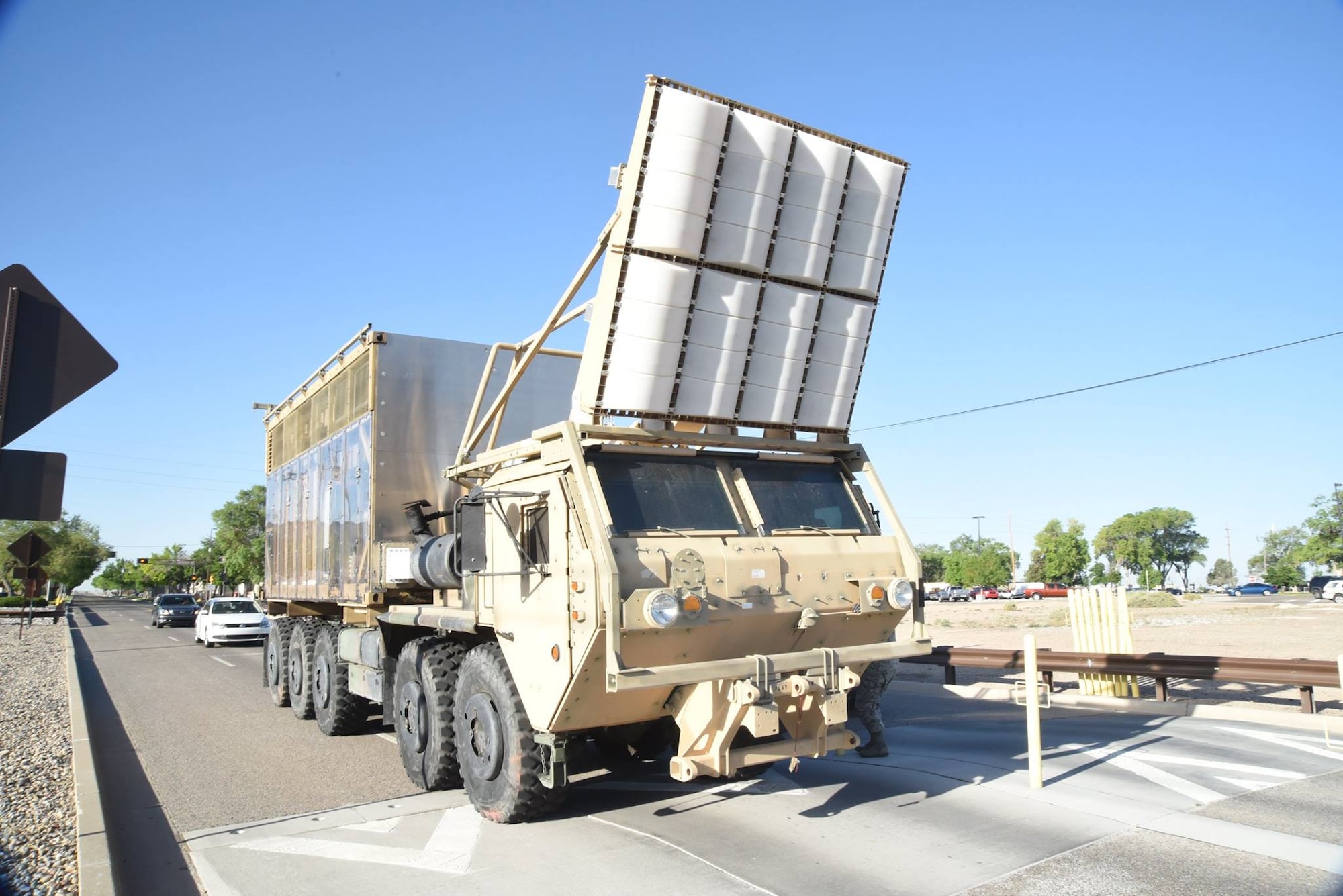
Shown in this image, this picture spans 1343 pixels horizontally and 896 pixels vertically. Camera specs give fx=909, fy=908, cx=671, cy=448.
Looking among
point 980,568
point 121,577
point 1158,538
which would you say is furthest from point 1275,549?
point 121,577

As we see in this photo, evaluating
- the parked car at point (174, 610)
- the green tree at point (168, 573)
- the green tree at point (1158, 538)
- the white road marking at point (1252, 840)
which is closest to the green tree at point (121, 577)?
the green tree at point (168, 573)

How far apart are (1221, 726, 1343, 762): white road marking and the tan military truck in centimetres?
434

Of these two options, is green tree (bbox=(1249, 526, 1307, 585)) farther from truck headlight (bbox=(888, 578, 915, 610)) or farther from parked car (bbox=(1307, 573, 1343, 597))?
truck headlight (bbox=(888, 578, 915, 610))

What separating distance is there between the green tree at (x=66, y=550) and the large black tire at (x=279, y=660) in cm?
6406

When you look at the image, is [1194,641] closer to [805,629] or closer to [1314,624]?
[1314,624]

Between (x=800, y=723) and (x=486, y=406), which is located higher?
(x=486, y=406)

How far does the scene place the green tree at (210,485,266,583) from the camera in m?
68.2

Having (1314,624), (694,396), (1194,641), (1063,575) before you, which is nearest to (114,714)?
(694,396)

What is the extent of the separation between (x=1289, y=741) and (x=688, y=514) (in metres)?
6.88

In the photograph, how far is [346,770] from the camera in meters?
9.29

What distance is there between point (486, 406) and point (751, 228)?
455 cm

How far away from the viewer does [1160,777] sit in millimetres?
7551

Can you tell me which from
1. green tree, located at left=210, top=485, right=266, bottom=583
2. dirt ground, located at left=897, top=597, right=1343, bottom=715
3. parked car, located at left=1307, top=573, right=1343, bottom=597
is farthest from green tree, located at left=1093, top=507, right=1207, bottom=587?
green tree, located at left=210, top=485, right=266, bottom=583

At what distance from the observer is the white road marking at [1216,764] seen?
7.60 m
